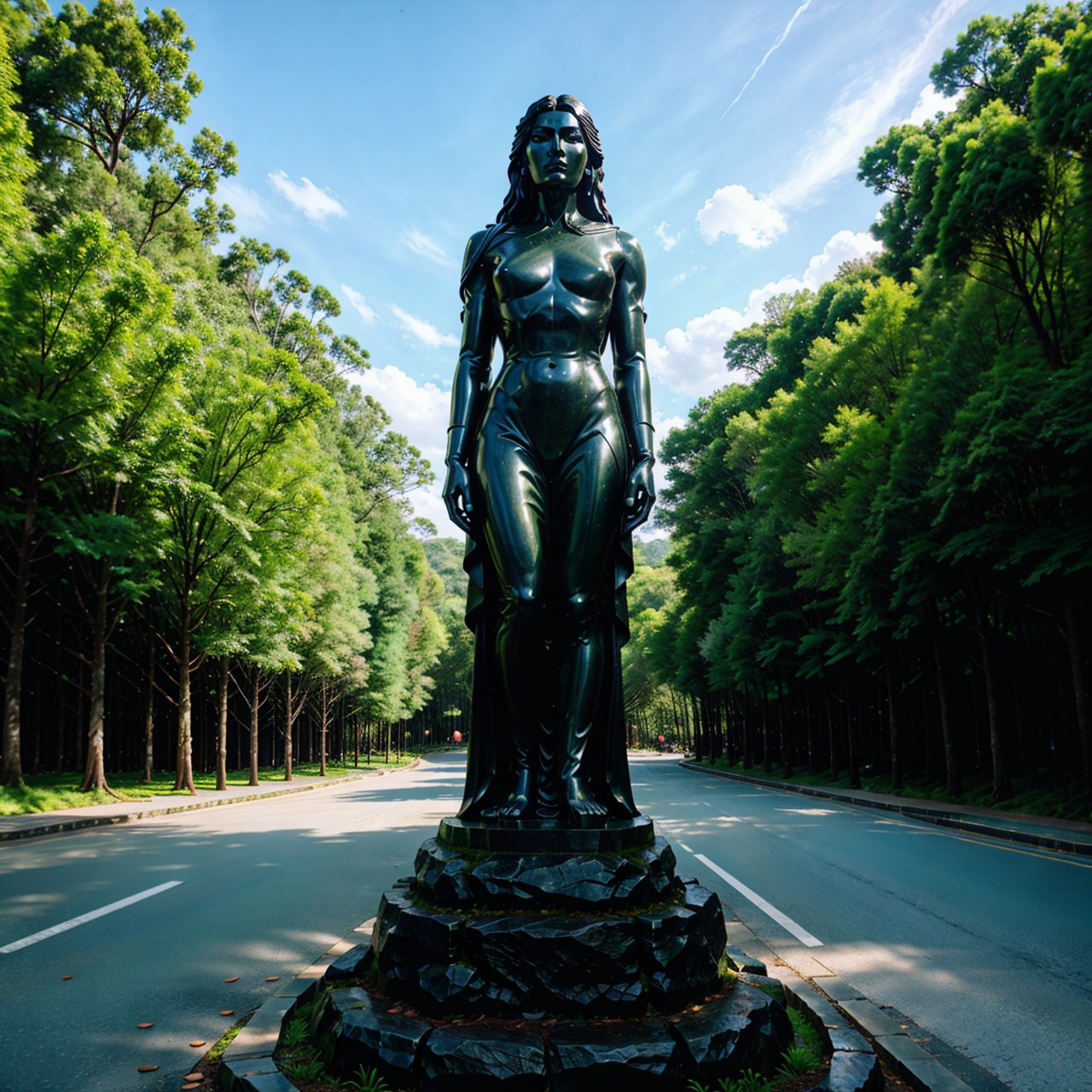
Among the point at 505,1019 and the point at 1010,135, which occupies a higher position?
the point at 1010,135

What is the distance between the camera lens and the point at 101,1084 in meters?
3.57

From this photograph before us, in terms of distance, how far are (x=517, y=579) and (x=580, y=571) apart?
1.15 ft

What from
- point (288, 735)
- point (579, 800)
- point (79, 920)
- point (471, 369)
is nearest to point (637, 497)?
point (471, 369)

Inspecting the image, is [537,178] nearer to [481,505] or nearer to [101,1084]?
[481,505]

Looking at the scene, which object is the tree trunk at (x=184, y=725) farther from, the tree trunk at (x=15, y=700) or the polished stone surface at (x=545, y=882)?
the polished stone surface at (x=545, y=882)

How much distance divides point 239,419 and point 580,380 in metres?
19.1

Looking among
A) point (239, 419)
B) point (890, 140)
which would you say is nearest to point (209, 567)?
point (239, 419)

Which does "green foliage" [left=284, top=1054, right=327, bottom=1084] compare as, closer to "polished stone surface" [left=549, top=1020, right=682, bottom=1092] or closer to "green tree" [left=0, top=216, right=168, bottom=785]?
"polished stone surface" [left=549, top=1020, right=682, bottom=1092]

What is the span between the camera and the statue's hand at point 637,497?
14.6ft

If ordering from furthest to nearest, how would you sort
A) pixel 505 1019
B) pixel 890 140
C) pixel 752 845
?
pixel 890 140
pixel 752 845
pixel 505 1019

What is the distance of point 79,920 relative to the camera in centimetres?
680

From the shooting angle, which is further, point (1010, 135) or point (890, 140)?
point (890, 140)

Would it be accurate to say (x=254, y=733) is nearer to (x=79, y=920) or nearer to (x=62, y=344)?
(x=62, y=344)

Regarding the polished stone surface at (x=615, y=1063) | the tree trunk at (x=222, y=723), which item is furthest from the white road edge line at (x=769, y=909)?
the tree trunk at (x=222, y=723)
